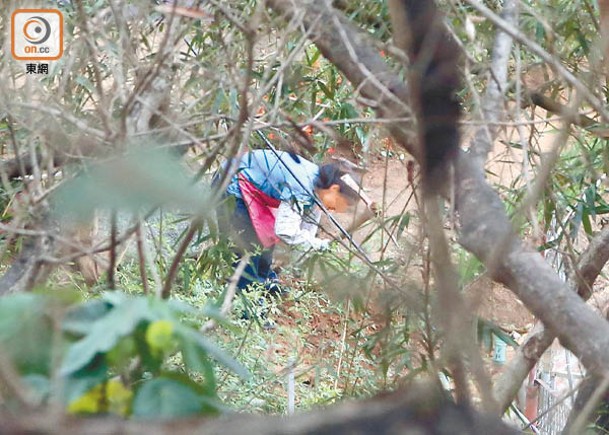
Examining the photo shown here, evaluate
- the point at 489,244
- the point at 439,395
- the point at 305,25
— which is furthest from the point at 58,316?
the point at 305,25

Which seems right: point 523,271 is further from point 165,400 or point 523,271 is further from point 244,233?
point 244,233

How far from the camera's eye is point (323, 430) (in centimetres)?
51

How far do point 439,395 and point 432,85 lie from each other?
0.81ft

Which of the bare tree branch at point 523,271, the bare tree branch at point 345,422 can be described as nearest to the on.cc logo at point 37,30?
the bare tree branch at point 523,271

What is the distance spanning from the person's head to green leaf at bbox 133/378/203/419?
1311mm

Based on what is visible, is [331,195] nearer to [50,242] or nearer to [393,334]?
[393,334]

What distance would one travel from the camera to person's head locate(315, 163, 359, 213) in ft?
6.46

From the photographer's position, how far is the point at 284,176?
199 cm

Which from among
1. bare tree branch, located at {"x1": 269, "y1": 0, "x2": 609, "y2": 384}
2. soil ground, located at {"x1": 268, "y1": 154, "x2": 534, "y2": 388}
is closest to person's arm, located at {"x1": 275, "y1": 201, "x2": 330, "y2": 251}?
soil ground, located at {"x1": 268, "y1": 154, "x2": 534, "y2": 388}

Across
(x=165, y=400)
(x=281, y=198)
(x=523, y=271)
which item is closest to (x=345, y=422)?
(x=165, y=400)

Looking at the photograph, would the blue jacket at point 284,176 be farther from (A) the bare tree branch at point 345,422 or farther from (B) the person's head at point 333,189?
(A) the bare tree branch at point 345,422

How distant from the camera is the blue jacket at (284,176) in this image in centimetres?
194

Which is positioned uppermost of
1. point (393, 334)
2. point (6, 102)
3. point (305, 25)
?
point (305, 25)

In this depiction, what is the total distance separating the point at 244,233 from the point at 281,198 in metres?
0.19
